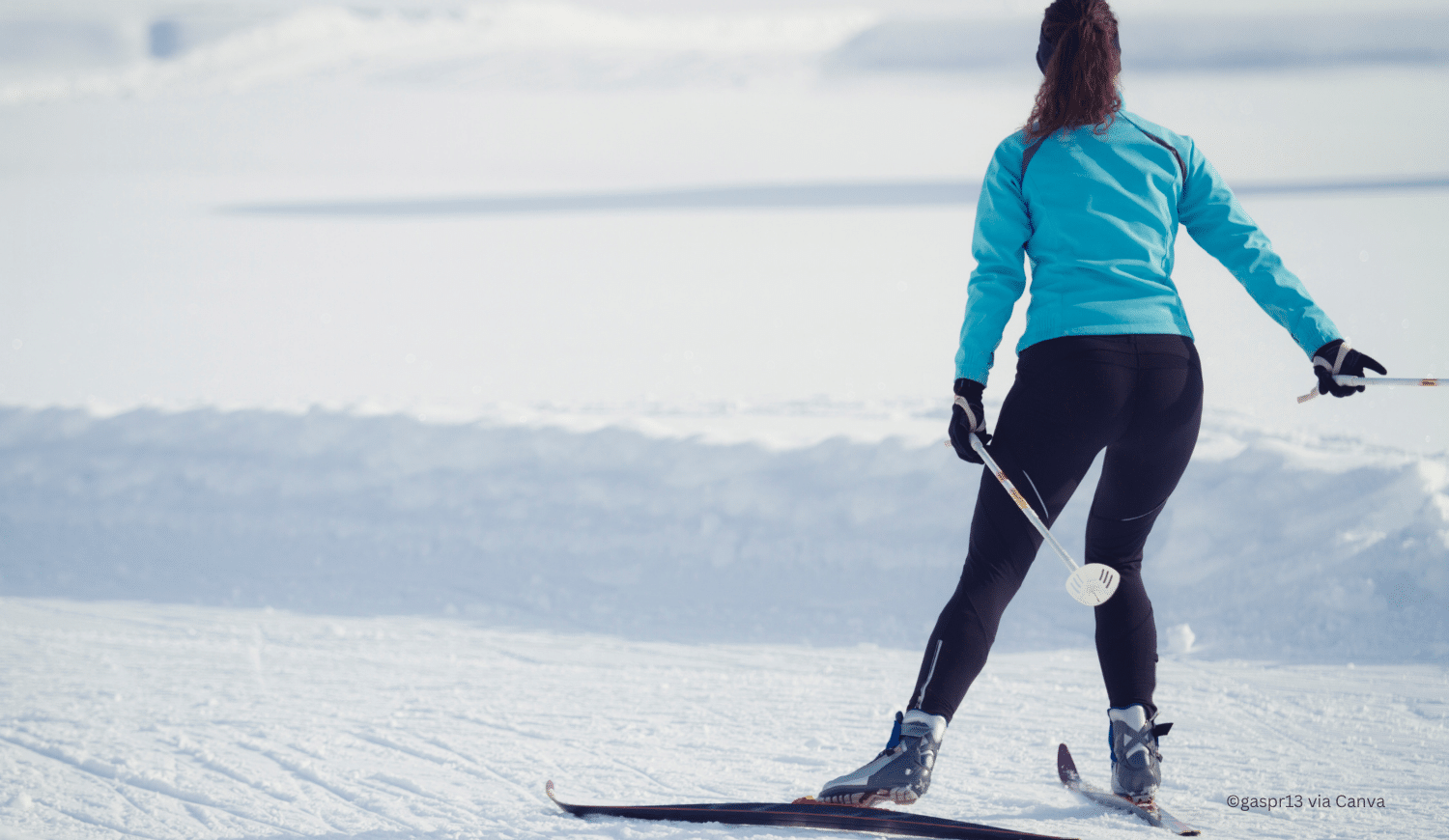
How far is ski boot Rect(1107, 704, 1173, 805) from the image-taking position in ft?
6.93

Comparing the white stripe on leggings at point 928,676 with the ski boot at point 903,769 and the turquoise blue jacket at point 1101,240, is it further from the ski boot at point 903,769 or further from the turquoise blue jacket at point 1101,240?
the turquoise blue jacket at point 1101,240

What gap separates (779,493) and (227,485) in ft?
7.90

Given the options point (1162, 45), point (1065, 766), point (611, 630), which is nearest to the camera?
point (1065, 766)

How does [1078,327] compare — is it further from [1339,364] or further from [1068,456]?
[1339,364]

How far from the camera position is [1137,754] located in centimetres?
212

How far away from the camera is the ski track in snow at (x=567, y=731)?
2258 mm

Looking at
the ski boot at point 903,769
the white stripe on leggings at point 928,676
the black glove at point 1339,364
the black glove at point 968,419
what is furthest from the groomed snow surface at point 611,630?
the black glove at point 1339,364

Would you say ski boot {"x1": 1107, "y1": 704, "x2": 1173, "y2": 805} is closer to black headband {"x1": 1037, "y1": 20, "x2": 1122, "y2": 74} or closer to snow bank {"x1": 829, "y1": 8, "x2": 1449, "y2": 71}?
black headband {"x1": 1037, "y1": 20, "x2": 1122, "y2": 74}

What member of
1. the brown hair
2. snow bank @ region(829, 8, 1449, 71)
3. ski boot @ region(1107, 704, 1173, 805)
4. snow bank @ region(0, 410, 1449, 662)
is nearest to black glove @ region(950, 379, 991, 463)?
the brown hair

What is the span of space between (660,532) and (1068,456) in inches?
99.4

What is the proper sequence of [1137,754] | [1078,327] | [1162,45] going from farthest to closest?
[1162,45]
[1137,754]
[1078,327]

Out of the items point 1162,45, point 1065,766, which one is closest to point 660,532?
point 1065,766

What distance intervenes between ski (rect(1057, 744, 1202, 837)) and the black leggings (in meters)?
0.41

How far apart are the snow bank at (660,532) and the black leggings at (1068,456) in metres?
1.49
